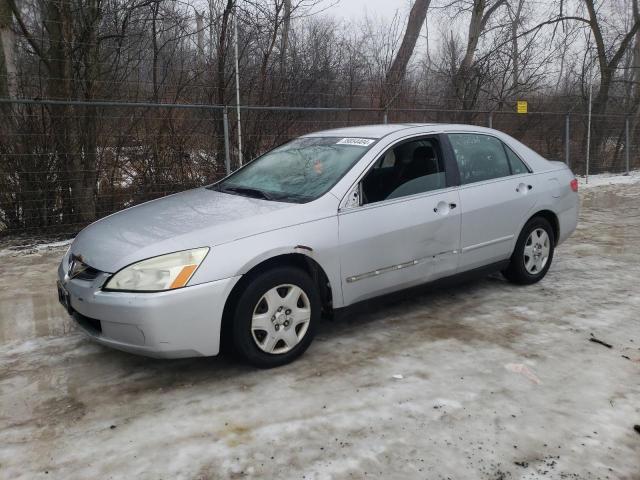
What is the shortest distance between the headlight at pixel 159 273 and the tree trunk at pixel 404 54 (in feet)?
25.9

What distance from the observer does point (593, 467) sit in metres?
2.54

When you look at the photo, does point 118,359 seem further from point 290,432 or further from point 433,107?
point 433,107

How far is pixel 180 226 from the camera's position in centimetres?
350

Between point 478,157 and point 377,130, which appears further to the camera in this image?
point 478,157

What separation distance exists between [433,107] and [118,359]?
34.5 ft

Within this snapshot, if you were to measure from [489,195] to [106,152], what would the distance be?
5347mm

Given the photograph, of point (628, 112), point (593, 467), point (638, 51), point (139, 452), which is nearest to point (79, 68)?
point (139, 452)

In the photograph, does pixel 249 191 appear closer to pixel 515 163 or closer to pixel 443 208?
pixel 443 208

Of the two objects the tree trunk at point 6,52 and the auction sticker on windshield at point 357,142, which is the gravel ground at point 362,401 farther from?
the tree trunk at point 6,52

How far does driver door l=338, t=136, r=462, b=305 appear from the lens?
12.6 ft

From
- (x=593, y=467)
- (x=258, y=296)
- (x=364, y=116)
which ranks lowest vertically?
(x=593, y=467)

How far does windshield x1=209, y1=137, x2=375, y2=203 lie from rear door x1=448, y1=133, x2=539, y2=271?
973 mm

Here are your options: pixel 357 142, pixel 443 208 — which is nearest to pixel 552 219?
pixel 443 208

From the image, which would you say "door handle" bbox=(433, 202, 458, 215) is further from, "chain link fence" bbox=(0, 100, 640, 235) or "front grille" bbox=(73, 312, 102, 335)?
"chain link fence" bbox=(0, 100, 640, 235)
